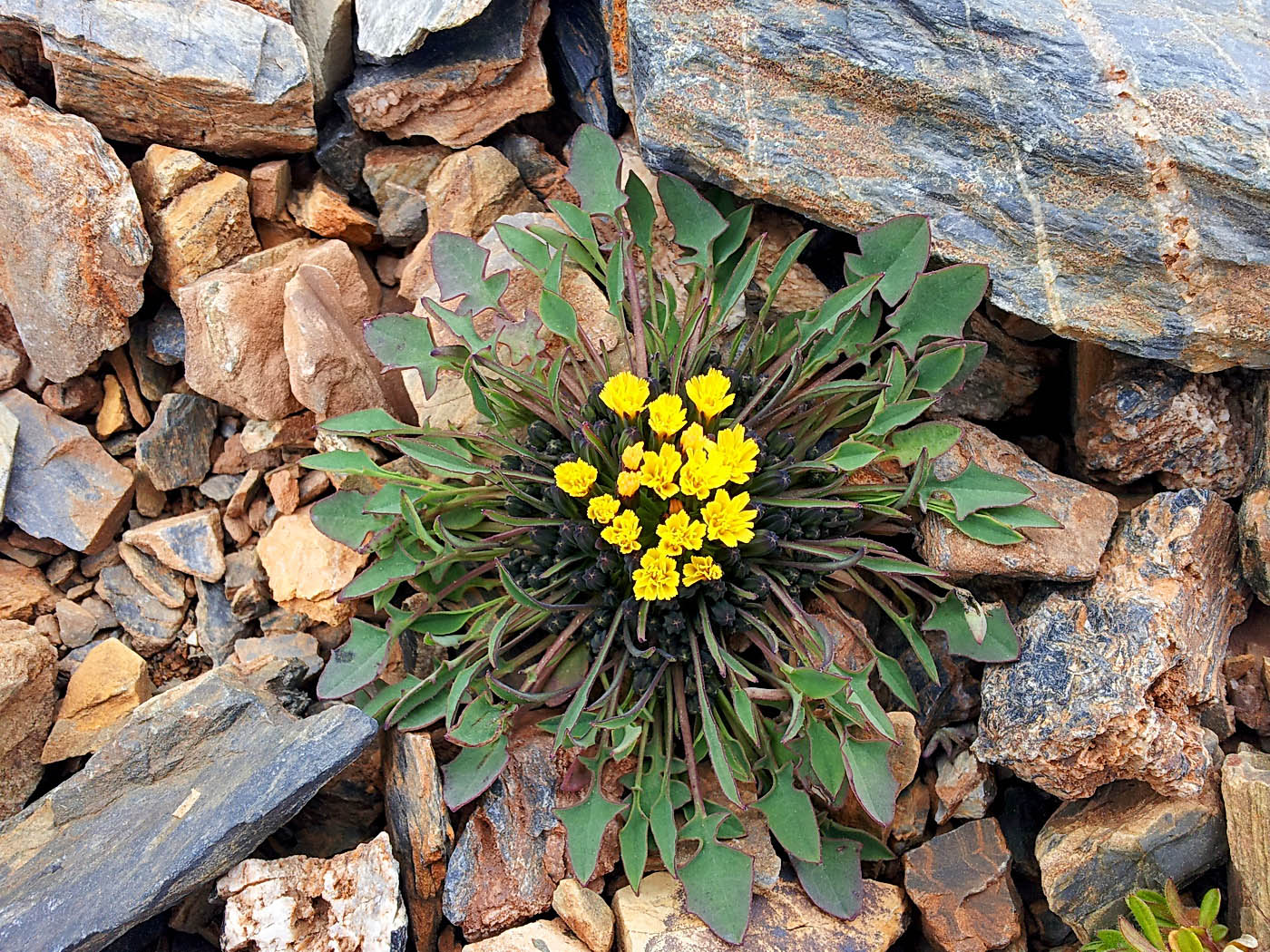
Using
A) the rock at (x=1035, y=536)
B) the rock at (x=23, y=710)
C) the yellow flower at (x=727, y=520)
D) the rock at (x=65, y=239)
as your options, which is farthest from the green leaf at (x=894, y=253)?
the rock at (x=23, y=710)

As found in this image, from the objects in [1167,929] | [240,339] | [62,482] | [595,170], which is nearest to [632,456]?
[595,170]

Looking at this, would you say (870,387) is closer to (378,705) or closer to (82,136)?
(378,705)

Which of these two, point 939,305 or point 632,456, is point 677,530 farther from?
point 939,305

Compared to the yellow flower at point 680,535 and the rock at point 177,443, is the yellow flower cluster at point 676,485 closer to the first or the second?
the yellow flower at point 680,535

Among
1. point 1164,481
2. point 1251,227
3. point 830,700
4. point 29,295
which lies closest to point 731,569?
point 830,700

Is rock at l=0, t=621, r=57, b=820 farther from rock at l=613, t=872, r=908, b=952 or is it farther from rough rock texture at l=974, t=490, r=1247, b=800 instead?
rough rock texture at l=974, t=490, r=1247, b=800

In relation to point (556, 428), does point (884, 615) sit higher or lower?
lower

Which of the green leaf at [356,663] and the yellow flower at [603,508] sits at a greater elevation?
the yellow flower at [603,508]
